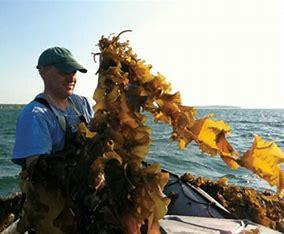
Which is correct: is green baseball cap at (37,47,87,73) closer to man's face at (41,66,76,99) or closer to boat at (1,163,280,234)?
man's face at (41,66,76,99)

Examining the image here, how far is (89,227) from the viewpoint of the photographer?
6.81ft

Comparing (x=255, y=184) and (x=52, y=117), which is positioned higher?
(x=52, y=117)

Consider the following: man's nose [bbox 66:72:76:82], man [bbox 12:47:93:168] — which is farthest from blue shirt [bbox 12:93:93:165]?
man's nose [bbox 66:72:76:82]

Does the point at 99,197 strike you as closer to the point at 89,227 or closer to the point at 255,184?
the point at 89,227

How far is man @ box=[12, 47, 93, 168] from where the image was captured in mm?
2432

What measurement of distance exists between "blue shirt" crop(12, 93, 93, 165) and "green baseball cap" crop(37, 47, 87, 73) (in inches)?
9.4

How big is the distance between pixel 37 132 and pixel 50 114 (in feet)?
0.80

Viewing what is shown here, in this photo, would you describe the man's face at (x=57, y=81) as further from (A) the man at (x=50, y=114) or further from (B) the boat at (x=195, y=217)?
(B) the boat at (x=195, y=217)

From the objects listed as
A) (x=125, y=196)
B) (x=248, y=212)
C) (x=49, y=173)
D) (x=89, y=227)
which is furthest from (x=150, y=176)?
(x=248, y=212)

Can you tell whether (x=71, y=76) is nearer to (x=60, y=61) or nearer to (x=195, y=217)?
(x=60, y=61)

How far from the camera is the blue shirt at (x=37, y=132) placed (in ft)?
7.88

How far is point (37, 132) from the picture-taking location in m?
2.46

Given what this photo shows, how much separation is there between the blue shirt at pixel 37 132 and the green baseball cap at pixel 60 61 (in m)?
0.24

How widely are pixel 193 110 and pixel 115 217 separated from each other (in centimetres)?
75
